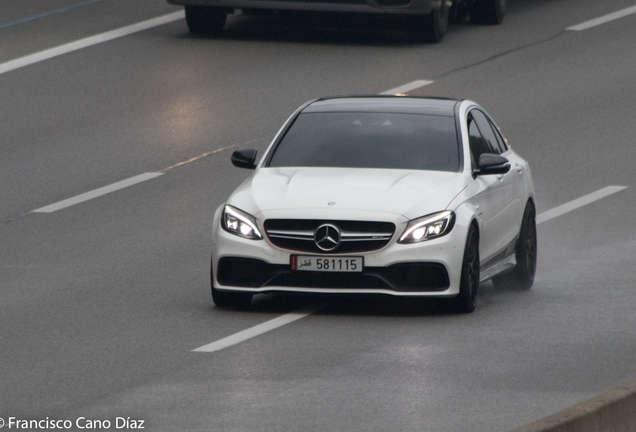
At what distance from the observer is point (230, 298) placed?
33.6 feet

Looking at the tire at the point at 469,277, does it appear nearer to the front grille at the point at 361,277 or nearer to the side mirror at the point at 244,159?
the front grille at the point at 361,277

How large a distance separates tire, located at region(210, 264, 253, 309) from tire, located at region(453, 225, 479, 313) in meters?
1.47

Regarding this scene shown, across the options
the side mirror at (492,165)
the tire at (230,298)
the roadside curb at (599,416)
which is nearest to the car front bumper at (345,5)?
the side mirror at (492,165)

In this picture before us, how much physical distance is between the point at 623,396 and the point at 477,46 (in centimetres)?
1793

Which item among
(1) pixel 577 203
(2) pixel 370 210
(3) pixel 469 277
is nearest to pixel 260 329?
(2) pixel 370 210

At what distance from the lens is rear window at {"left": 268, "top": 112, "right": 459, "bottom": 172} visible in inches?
421

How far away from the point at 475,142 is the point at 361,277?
1.97m

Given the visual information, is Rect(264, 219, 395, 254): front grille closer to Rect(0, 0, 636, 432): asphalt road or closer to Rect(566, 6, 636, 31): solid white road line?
Rect(0, 0, 636, 432): asphalt road

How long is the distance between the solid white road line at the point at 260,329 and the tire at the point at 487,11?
15.6 metres

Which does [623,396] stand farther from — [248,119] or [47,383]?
[248,119]

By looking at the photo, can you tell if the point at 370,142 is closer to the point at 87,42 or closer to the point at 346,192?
the point at 346,192

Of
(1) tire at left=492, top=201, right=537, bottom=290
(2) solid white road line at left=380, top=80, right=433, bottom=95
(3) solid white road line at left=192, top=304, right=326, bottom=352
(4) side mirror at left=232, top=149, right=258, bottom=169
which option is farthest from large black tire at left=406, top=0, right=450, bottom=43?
(3) solid white road line at left=192, top=304, right=326, bottom=352

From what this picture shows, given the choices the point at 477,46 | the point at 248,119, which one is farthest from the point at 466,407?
the point at 477,46

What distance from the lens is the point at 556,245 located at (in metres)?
13.6
